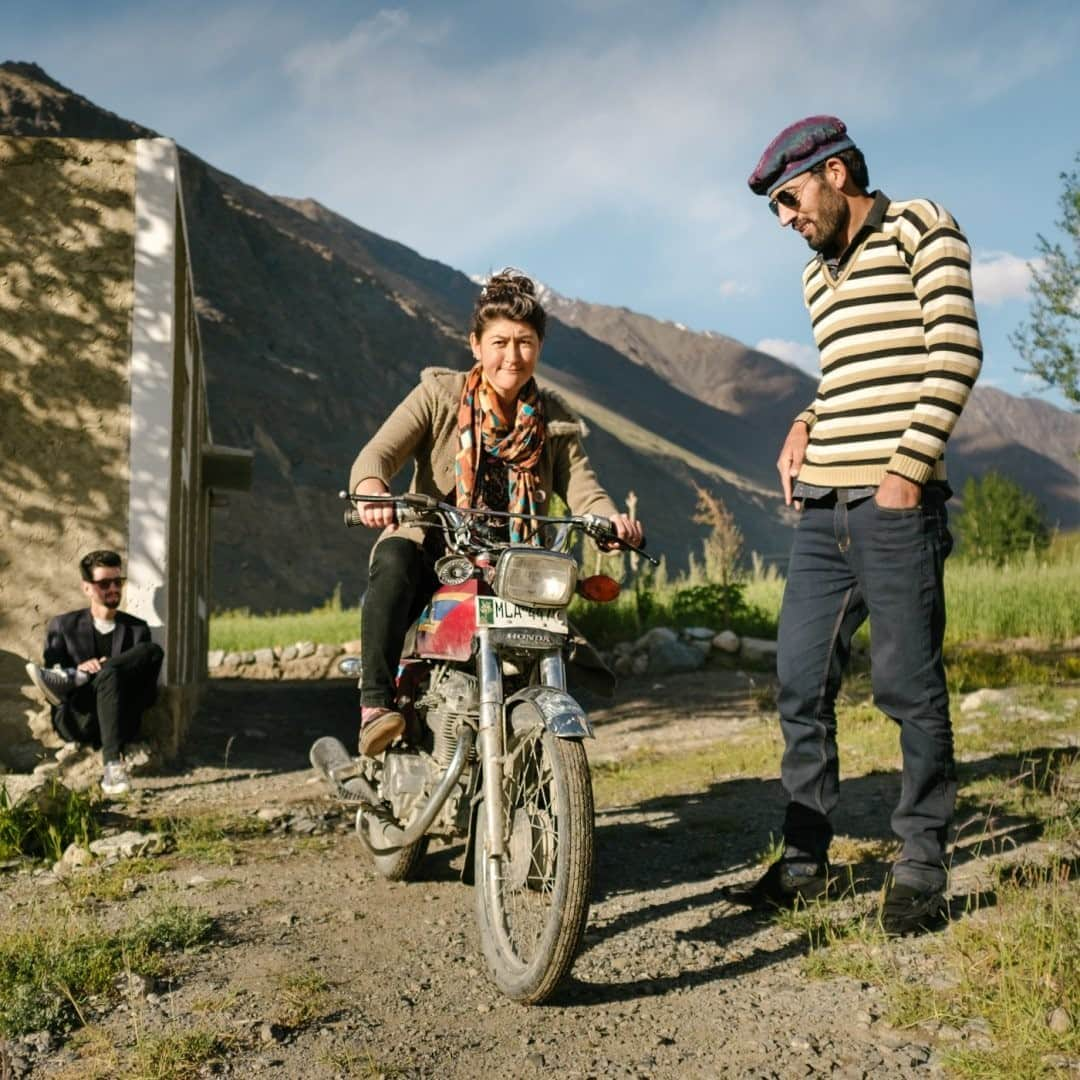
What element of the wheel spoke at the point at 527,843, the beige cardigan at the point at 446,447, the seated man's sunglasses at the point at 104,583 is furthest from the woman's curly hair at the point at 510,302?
the seated man's sunglasses at the point at 104,583

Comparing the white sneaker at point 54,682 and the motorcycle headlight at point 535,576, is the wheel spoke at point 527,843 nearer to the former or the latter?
the motorcycle headlight at point 535,576

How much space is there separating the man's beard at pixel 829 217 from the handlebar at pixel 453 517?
1.12 meters

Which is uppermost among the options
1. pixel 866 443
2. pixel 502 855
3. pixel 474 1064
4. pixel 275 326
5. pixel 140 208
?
pixel 275 326

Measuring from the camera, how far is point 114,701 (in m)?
6.98

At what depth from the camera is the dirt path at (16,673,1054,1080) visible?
283 centimetres

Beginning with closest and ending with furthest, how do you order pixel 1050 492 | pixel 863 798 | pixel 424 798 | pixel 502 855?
pixel 502 855 < pixel 424 798 < pixel 863 798 < pixel 1050 492

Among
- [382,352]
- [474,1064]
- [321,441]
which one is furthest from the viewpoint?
[382,352]

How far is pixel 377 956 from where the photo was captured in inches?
145

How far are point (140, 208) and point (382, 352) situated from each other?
218 feet

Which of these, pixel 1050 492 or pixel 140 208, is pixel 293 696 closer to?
pixel 140 208

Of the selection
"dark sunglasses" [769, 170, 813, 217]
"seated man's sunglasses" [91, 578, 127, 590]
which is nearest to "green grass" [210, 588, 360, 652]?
"seated man's sunglasses" [91, 578, 127, 590]

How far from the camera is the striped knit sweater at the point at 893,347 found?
3.47m

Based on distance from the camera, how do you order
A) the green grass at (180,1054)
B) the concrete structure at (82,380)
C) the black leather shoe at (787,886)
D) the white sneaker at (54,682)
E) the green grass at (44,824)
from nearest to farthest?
the green grass at (180,1054), the black leather shoe at (787,886), the green grass at (44,824), the white sneaker at (54,682), the concrete structure at (82,380)

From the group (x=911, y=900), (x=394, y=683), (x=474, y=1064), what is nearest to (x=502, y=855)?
(x=474, y=1064)
